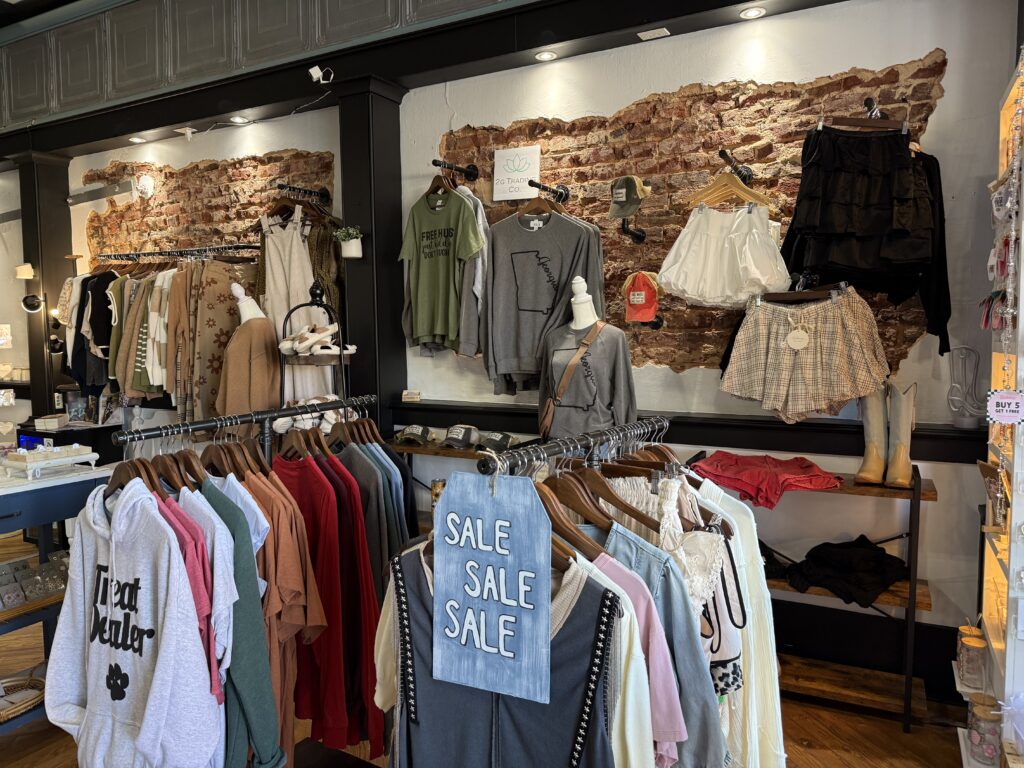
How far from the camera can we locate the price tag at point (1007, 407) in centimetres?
204

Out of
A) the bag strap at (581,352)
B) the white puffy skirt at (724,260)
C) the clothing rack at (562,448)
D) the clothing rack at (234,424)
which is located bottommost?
the clothing rack at (234,424)

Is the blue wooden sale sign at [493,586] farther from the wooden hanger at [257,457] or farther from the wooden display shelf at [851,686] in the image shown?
the wooden display shelf at [851,686]

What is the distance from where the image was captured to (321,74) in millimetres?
4234

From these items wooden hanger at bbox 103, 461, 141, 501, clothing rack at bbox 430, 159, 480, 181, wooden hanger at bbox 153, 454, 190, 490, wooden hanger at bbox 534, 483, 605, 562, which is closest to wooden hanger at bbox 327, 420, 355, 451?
wooden hanger at bbox 153, 454, 190, 490

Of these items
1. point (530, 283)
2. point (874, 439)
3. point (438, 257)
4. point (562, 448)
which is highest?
point (438, 257)

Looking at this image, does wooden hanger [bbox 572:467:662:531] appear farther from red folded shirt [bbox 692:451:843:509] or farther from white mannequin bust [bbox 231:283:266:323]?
white mannequin bust [bbox 231:283:266:323]

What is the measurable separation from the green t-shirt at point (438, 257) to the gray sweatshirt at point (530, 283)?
162 millimetres

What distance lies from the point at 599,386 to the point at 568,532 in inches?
77.2

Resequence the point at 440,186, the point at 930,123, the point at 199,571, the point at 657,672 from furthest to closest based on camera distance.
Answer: the point at 440,186, the point at 930,123, the point at 199,571, the point at 657,672

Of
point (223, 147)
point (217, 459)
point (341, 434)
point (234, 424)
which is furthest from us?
point (223, 147)

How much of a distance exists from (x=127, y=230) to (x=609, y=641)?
5.78 metres

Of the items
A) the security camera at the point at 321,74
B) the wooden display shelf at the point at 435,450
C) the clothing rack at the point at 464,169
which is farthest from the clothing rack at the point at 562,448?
the security camera at the point at 321,74

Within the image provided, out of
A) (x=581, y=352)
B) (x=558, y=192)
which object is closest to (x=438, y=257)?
(x=558, y=192)

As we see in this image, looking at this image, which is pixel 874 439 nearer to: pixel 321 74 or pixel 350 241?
pixel 350 241
